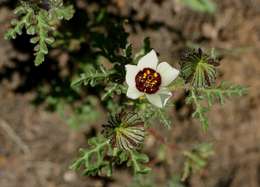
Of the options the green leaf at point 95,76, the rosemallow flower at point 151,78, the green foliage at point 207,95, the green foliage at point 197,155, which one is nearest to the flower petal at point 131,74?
the rosemallow flower at point 151,78

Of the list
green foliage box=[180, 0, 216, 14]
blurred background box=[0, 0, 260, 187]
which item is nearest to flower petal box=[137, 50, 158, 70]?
blurred background box=[0, 0, 260, 187]

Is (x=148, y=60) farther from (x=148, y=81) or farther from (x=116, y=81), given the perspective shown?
(x=116, y=81)

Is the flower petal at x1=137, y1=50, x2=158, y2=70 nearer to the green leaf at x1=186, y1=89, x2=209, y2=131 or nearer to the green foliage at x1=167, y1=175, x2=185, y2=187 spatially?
the green leaf at x1=186, y1=89, x2=209, y2=131

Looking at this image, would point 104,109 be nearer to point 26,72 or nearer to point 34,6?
point 26,72

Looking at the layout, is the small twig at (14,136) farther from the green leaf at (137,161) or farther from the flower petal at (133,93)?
the flower petal at (133,93)

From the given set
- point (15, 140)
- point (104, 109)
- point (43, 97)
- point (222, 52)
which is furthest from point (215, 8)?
point (15, 140)

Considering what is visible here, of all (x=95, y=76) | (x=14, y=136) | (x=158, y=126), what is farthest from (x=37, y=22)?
(x=158, y=126)
